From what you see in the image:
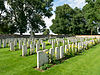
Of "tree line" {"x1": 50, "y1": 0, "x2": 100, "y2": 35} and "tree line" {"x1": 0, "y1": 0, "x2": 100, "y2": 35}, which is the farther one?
"tree line" {"x1": 50, "y1": 0, "x2": 100, "y2": 35}

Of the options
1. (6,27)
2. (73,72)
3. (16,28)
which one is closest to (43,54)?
(73,72)

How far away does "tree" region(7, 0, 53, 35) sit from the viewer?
2755 centimetres

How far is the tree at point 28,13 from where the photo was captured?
27.5 m

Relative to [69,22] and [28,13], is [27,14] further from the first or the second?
[69,22]

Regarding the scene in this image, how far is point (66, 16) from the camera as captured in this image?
139 feet

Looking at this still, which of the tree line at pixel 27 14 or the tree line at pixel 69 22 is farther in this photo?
the tree line at pixel 69 22

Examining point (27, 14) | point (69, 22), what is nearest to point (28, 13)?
point (27, 14)

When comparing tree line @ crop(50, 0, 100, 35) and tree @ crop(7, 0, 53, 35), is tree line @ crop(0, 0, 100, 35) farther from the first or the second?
tree line @ crop(50, 0, 100, 35)

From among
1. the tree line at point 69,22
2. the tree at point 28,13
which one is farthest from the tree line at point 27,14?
the tree line at point 69,22

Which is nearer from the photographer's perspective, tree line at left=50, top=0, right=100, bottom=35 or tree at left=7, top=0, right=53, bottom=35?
tree at left=7, top=0, right=53, bottom=35

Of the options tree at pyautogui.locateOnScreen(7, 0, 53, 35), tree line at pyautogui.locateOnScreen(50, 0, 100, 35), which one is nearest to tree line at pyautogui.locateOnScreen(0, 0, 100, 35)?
tree at pyautogui.locateOnScreen(7, 0, 53, 35)

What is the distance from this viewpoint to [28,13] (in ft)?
98.5

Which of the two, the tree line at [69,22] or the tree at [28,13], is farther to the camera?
the tree line at [69,22]

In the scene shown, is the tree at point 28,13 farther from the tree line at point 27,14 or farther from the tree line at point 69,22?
the tree line at point 69,22
